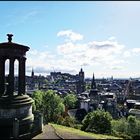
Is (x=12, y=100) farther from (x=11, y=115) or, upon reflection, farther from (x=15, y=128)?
(x=15, y=128)

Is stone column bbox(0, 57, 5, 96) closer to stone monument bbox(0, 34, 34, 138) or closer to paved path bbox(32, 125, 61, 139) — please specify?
stone monument bbox(0, 34, 34, 138)

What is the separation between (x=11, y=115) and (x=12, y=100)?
4.14 feet

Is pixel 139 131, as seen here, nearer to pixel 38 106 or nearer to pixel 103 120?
pixel 103 120

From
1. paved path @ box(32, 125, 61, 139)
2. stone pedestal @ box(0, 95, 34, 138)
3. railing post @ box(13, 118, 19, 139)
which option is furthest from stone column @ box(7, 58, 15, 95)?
paved path @ box(32, 125, 61, 139)

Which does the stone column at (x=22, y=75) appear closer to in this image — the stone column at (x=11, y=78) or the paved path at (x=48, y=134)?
the stone column at (x=11, y=78)

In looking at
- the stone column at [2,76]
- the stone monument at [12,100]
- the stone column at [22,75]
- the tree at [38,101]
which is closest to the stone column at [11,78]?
the stone monument at [12,100]

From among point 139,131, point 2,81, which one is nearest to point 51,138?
point 2,81

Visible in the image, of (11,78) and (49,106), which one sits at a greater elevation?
(11,78)

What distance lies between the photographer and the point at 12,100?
24.3m

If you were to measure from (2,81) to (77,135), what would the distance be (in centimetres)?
840

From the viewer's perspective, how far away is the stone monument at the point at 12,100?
939 inches

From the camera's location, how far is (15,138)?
23.1 m

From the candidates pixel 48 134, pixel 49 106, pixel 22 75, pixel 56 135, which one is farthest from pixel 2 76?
pixel 49 106

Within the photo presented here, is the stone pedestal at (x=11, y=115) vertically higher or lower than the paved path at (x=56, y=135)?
higher
